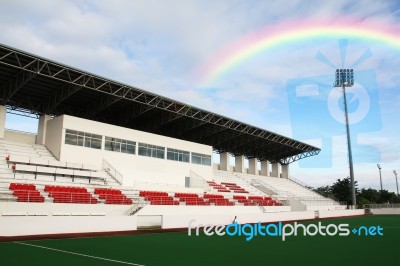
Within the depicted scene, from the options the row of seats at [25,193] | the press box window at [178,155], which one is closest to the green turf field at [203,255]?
the row of seats at [25,193]

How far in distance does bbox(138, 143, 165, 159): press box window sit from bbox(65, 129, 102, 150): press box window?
5146 millimetres

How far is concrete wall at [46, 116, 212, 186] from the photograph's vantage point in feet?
106

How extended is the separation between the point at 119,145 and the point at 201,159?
1295 centimetres

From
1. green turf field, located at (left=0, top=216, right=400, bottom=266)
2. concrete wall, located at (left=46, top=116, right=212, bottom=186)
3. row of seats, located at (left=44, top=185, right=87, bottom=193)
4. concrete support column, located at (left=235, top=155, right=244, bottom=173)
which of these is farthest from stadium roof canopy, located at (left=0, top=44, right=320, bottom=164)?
green turf field, located at (left=0, top=216, right=400, bottom=266)

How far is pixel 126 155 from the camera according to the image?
36.7 m

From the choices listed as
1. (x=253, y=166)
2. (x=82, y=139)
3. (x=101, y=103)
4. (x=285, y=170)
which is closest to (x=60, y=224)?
(x=82, y=139)

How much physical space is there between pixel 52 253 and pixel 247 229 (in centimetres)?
1615

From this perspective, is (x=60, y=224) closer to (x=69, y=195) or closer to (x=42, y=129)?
(x=69, y=195)

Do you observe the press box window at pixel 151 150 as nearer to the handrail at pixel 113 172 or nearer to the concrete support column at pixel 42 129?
the handrail at pixel 113 172

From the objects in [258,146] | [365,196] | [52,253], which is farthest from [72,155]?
[365,196]

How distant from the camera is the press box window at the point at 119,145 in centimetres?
3538

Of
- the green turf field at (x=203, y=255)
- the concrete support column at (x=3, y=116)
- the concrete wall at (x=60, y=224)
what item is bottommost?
the green turf field at (x=203, y=255)

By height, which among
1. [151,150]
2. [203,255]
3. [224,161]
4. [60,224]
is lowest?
[203,255]

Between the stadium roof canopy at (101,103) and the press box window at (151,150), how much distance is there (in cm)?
390
